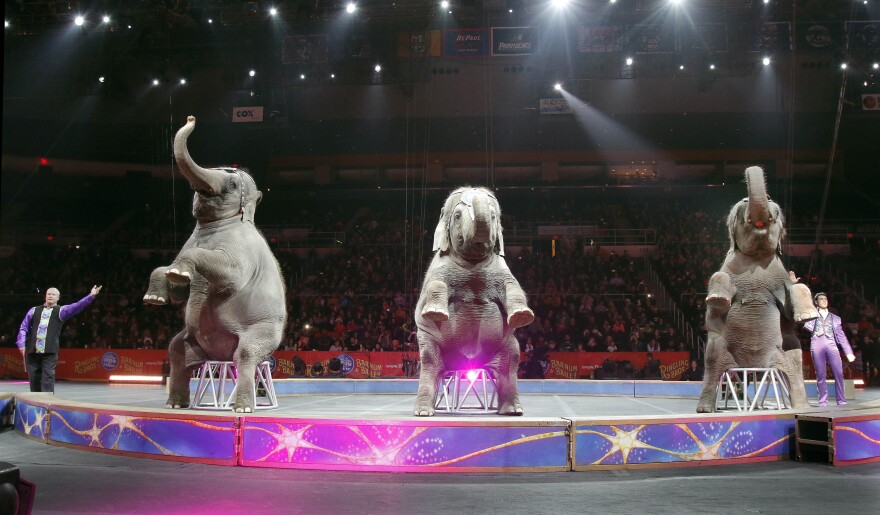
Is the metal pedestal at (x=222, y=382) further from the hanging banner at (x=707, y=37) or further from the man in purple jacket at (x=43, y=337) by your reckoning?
the hanging banner at (x=707, y=37)

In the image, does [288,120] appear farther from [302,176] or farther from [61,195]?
[61,195]

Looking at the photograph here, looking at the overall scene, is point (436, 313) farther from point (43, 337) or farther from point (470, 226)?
point (43, 337)

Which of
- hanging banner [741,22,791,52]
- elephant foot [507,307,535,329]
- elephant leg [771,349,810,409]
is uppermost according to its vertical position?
hanging banner [741,22,791,52]

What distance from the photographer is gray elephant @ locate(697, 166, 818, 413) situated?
7.22 meters

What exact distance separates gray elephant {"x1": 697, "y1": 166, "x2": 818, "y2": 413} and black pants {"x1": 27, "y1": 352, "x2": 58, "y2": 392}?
283 inches

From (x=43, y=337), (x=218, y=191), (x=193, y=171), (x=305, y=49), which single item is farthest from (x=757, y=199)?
(x=305, y=49)

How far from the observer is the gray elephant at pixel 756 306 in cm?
722

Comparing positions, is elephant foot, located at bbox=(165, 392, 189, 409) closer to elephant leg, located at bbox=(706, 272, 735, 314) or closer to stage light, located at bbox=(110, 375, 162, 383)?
elephant leg, located at bbox=(706, 272, 735, 314)

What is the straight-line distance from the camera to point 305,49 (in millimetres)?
16891

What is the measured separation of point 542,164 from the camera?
24625 millimetres

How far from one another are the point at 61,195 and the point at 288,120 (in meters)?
7.62

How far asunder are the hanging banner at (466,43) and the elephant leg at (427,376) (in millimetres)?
10968

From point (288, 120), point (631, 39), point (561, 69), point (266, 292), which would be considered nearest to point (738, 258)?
point (266, 292)

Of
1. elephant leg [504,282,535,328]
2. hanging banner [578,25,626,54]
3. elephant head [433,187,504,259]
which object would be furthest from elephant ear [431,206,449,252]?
hanging banner [578,25,626,54]
